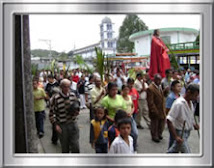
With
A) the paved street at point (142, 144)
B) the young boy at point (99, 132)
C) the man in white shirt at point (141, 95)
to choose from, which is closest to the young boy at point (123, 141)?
the young boy at point (99, 132)

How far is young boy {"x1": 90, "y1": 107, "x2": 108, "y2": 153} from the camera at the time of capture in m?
3.08

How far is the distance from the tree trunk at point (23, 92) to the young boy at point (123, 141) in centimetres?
91

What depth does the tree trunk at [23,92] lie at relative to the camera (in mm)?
2704

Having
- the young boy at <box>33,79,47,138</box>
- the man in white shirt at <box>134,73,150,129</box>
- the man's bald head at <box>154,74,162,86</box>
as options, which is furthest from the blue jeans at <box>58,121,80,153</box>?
the man in white shirt at <box>134,73,150,129</box>

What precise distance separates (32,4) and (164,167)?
1869 millimetres

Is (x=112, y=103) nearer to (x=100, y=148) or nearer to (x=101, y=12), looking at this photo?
(x=100, y=148)

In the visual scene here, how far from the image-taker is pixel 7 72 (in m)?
2.33

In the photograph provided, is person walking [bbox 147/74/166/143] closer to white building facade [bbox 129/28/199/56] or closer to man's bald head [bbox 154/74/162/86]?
man's bald head [bbox 154/74/162/86]

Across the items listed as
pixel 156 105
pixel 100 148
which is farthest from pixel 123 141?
pixel 156 105

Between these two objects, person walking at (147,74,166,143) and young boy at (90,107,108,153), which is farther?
person walking at (147,74,166,143)

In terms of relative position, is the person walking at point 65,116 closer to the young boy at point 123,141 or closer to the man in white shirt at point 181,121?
the young boy at point 123,141

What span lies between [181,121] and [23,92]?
1.77 metres

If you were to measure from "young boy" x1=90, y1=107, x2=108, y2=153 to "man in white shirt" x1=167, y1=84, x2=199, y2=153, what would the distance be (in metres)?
0.76

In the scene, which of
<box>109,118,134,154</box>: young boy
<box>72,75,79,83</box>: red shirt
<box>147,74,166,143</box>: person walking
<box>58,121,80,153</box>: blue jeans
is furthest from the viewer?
<box>72,75,79,83</box>: red shirt
